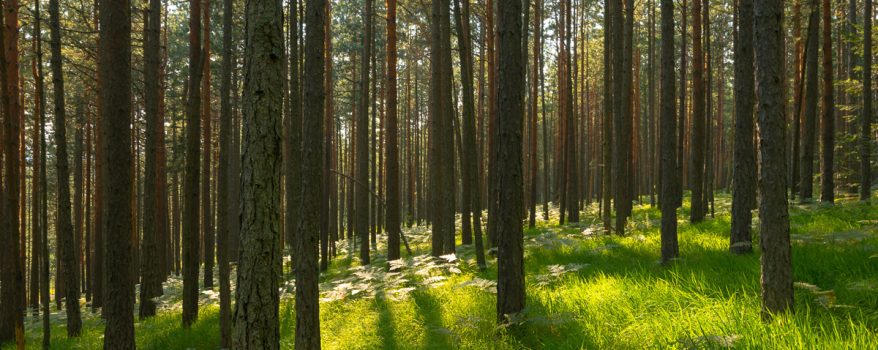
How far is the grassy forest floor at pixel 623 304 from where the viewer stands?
3803mm

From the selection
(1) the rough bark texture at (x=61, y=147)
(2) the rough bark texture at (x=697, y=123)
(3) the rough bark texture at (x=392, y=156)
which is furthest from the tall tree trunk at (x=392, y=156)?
(1) the rough bark texture at (x=61, y=147)

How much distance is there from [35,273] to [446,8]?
15.5m

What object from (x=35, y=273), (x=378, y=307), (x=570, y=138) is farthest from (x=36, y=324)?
(x=570, y=138)

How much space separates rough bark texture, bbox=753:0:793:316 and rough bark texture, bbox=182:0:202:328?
22.2 feet

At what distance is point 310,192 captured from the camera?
5684 mm

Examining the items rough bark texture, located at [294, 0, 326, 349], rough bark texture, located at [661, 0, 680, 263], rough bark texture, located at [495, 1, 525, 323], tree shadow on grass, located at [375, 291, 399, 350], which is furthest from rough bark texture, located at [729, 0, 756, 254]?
rough bark texture, located at [294, 0, 326, 349]

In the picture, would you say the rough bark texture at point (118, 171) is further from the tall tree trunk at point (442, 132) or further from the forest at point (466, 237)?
the tall tree trunk at point (442, 132)

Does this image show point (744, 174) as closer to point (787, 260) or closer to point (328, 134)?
point (787, 260)

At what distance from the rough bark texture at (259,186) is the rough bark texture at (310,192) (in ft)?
7.39

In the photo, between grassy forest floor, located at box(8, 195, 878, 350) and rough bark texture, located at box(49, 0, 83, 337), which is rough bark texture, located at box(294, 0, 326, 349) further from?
rough bark texture, located at box(49, 0, 83, 337)

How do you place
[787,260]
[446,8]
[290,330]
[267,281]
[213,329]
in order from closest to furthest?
1. [267,281]
2. [787,260]
3. [290,330]
4. [213,329]
5. [446,8]

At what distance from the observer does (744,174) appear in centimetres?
696

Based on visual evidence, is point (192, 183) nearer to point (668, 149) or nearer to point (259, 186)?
point (259, 186)

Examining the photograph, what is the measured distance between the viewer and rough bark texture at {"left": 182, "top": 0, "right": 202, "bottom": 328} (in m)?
7.84
